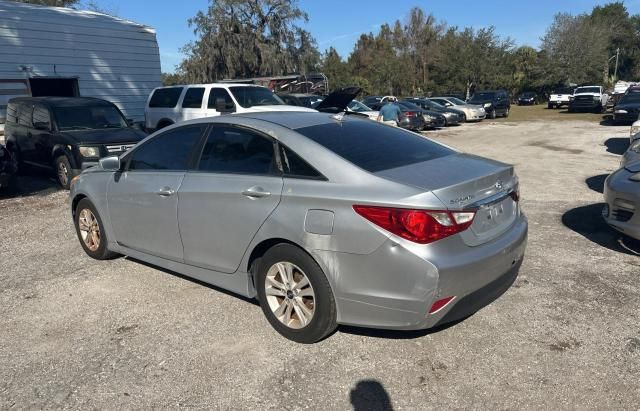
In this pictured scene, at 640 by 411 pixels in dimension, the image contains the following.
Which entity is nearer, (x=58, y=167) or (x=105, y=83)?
(x=58, y=167)

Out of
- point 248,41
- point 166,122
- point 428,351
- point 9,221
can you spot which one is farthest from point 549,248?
point 248,41

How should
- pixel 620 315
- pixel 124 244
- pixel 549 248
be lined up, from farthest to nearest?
1. pixel 549 248
2. pixel 124 244
3. pixel 620 315

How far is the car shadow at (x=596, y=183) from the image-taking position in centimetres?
820

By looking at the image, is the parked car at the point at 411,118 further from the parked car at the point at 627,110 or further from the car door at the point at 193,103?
the car door at the point at 193,103

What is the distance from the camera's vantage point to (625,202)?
475 centimetres

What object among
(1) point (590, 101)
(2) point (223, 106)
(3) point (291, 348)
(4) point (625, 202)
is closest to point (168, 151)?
(3) point (291, 348)

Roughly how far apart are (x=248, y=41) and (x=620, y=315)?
3836 cm

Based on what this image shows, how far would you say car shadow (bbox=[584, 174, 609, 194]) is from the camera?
323 inches

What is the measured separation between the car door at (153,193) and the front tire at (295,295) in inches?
38.3

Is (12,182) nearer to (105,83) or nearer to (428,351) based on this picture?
(428,351)

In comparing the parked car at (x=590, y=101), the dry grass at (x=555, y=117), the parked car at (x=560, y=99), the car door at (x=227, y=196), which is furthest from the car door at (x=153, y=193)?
the parked car at (x=560, y=99)

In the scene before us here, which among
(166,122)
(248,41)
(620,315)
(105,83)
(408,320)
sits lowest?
(620,315)

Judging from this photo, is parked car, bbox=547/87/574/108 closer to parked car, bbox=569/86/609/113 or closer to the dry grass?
the dry grass

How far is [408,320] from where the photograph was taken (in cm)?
290
